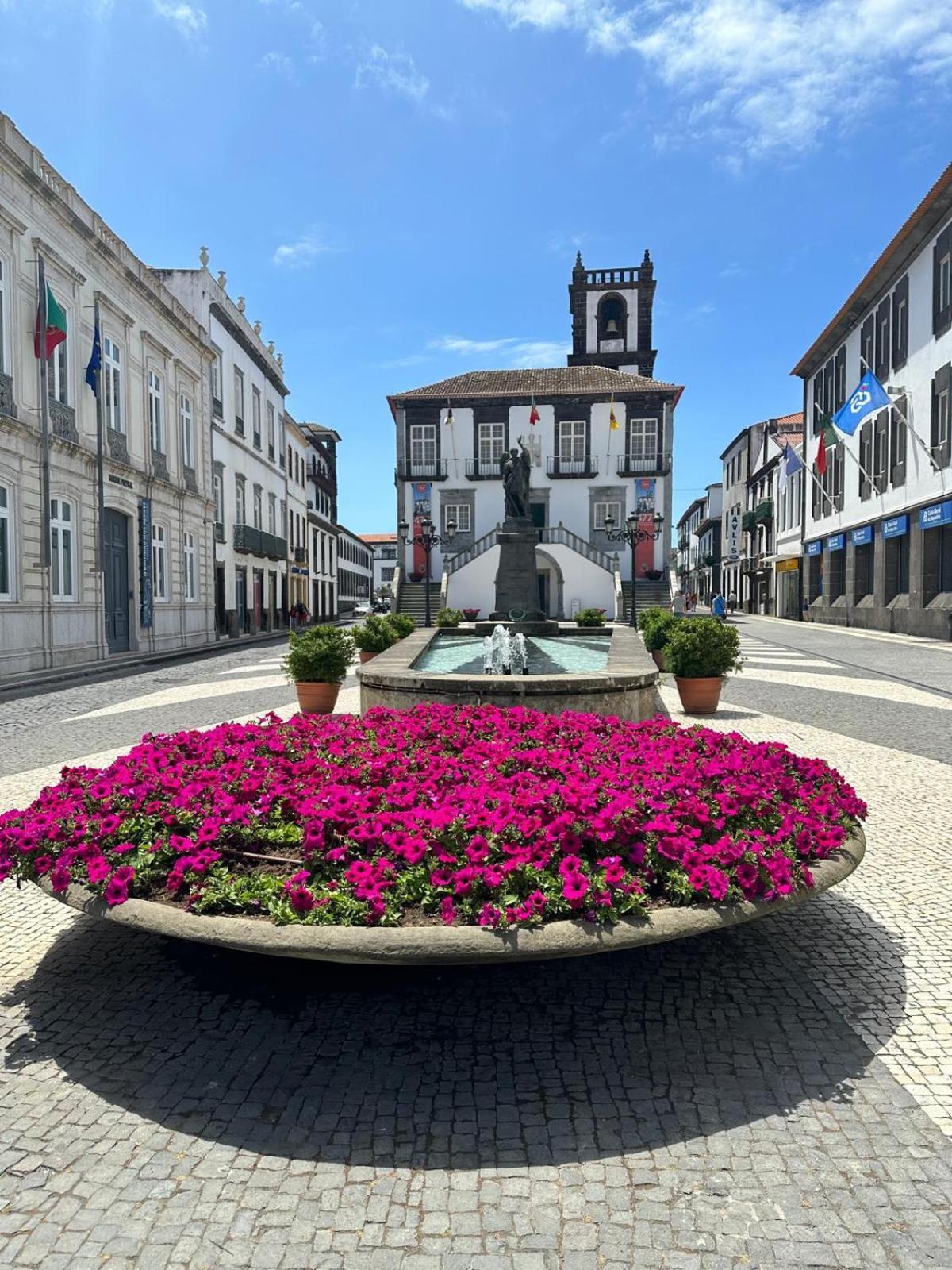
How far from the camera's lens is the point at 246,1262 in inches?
76.2

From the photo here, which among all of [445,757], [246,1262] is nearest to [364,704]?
[445,757]

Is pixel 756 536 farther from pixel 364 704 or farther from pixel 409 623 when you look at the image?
pixel 364 704

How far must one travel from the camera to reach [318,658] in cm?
1043

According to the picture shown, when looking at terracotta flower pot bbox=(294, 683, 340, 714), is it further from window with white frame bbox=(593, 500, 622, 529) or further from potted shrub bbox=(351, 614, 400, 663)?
window with white frame bbox=(593, 500, 622, 529)

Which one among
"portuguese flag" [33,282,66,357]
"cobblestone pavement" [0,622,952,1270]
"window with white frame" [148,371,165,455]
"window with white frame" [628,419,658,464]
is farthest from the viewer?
"window with white frame" [628,419,658,464]

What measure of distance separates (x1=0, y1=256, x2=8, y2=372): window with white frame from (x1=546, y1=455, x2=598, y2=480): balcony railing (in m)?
29.0

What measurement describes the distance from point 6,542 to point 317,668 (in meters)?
8.75

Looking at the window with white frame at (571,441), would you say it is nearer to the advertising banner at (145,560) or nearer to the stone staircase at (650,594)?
the stone staircase at (650,594)

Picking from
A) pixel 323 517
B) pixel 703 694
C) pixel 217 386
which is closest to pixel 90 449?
pixel 217 386

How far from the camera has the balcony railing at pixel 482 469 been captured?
4119 cm

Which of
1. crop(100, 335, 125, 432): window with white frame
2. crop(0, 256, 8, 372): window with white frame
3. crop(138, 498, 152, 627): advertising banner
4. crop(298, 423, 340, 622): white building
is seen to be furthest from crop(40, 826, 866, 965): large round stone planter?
crop(298, 423, 340, 622): white building

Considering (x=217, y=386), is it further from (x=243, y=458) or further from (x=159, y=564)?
(x=159, y=564)

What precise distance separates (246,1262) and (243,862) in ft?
4.92

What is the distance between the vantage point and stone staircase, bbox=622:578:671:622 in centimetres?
3619
